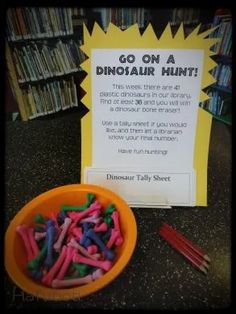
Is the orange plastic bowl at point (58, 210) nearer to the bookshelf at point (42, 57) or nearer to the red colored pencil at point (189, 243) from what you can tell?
the red colored pencil at point (189, 243)

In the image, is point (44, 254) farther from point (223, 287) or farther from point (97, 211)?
point (223, 287)

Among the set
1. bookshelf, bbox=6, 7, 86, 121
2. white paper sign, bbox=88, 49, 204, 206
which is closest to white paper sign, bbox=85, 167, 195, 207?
white paper sign, bbox=88, 49, 204, 206

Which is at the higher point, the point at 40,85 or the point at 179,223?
the point at 179,223

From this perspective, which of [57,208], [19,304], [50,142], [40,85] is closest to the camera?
[19,304]

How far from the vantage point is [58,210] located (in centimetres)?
54

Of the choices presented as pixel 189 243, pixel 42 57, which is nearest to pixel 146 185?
pixel 189 243

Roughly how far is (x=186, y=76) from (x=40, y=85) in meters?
1.89

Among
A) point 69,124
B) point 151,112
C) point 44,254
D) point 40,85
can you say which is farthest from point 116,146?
point 40,85

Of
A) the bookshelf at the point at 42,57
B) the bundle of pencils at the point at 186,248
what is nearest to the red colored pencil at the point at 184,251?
the bundle of pencils at the point at 186,248

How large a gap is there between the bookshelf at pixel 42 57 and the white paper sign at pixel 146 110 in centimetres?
146

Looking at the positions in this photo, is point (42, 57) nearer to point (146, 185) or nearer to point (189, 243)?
point (146, 185)

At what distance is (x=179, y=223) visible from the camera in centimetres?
55

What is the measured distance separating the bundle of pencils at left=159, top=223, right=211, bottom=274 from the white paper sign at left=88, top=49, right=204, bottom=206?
2.8 inches

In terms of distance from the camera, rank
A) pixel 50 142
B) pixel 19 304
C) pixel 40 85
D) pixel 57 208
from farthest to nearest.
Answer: pixel 40 85 → pixel 50 142 → pixel 57 208 → pixel 19 304
